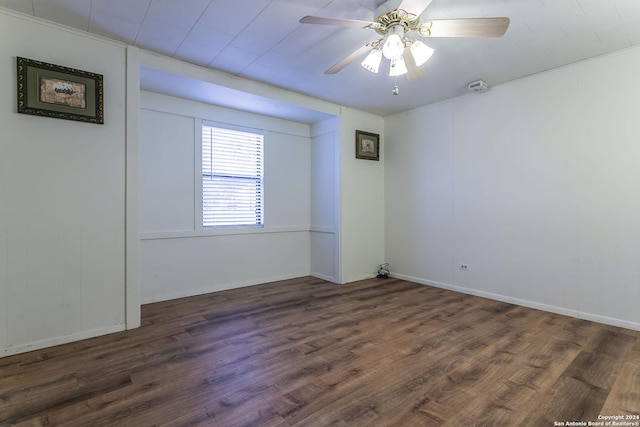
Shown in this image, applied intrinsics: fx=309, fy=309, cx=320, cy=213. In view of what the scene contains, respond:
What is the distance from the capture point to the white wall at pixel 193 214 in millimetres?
3887

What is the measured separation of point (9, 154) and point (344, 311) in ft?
11.1

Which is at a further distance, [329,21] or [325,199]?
[325,199]

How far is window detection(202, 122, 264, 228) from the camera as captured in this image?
4.37m

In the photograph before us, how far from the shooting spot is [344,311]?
356 cm

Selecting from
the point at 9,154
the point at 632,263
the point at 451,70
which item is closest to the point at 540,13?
the point at 451,70

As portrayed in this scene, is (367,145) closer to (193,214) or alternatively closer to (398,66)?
(398,66)

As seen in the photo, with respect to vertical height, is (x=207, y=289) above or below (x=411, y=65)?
below

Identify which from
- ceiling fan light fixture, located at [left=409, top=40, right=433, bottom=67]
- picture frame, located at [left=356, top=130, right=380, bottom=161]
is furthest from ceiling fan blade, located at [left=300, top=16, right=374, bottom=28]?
picture frame, located at [left=356, top=130, right=380, bottom=161]

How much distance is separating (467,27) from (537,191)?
244 centimetres

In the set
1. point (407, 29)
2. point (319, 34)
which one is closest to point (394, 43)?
point (407, 29)

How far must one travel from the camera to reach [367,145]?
5.15m

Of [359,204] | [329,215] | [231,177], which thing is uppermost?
[231,177]

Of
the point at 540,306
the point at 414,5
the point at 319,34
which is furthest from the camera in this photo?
the point at 540,306

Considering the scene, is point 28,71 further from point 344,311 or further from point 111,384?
point 344,311
